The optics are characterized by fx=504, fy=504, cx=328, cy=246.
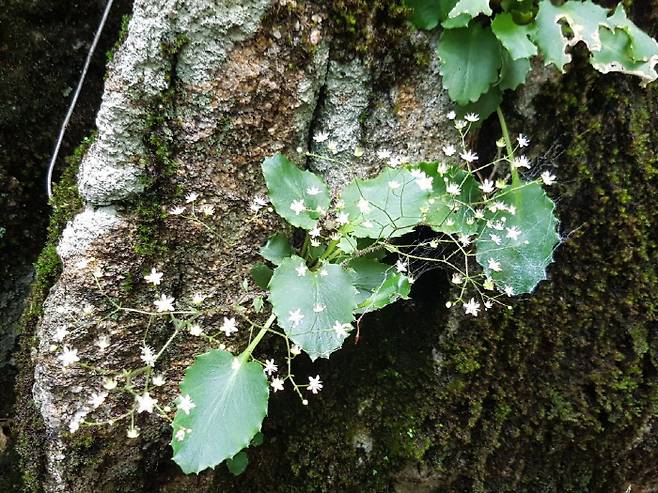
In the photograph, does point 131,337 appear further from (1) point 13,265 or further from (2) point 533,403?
(2) point 533,403

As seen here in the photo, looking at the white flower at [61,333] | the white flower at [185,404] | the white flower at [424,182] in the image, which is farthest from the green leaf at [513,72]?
the white flower at [61,333]

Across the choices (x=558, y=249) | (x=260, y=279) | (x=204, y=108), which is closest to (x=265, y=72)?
(x=204, y=108)

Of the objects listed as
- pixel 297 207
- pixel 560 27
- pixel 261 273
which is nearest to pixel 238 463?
pixel 261 273

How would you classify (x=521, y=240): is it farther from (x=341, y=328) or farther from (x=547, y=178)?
(x=341, y=328)

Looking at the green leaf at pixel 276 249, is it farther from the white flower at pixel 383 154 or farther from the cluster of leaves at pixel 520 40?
the cluster of leaves at pixel 520 40

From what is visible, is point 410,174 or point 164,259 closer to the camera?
point 410,174
